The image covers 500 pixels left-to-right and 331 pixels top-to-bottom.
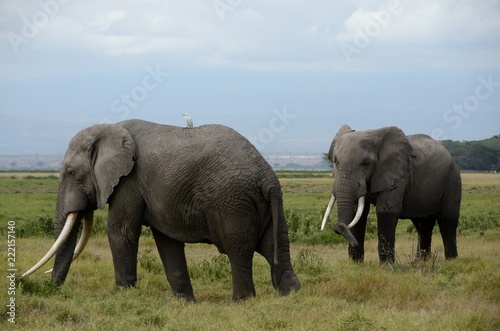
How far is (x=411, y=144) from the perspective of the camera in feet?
41.1

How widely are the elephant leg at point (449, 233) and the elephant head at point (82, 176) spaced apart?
18.7 feet

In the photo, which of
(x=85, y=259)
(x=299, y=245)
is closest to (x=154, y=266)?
(x=85, y=259)

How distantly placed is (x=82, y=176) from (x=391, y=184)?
453 centimetres

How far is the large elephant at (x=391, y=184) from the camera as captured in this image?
1127cm

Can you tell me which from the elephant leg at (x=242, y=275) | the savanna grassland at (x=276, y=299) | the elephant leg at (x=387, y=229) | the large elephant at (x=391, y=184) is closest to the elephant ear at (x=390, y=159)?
the large elephant at (x=391, y=184)

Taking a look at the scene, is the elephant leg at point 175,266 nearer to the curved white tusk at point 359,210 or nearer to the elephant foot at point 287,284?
the elephant foot at point 287,284

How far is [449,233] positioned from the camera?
12.9 m

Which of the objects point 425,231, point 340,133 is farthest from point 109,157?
point 425,231

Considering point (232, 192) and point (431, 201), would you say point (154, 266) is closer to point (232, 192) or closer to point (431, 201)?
point (232, 192)

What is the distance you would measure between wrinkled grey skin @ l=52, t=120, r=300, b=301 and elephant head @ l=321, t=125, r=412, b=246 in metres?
2.25

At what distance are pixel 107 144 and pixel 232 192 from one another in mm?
1680

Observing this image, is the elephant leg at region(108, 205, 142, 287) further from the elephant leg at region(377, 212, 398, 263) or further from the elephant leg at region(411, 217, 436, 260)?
the elephant leg at region(411, 217, 436, 260)

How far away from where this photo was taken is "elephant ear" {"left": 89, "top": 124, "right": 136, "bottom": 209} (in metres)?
9.11

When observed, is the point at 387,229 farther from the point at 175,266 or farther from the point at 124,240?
the point at 124,240
